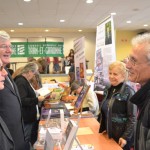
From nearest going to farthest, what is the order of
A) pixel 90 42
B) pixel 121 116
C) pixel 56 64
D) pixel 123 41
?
pixel 121 116 < pixel 56 64 < pixel 123 41 < pixel 90 42

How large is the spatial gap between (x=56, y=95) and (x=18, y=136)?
2.30 metres

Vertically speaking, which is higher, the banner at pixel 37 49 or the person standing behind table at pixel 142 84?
the banner at pixel 37 49

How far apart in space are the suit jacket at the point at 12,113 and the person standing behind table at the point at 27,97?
130 centimetres

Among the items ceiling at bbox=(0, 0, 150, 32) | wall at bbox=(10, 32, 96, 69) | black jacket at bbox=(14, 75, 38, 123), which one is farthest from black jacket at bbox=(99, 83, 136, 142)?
wall at bbox=(10, 32, 96, 69)

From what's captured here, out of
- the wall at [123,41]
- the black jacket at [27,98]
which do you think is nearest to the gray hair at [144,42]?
the black jacket at [27,98]

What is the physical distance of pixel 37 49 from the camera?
10.4 meters

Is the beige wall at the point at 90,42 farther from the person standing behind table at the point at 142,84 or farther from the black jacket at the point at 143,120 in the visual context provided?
the black jacket at the point at 143,120

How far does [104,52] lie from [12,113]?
172cm

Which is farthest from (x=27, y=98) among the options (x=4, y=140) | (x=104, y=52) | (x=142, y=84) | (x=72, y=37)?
(x=72, y=37)

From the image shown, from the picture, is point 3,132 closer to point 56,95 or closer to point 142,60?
point 142,60

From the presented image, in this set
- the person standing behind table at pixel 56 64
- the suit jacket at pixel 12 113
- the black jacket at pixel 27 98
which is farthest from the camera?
the person standing behind table at pixel 56 64

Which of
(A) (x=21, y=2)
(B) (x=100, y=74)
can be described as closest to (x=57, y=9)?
(A) (x=21, y=2)

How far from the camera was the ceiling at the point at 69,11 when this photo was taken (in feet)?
24.9

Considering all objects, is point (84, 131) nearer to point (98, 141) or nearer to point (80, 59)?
point (98, 141)
